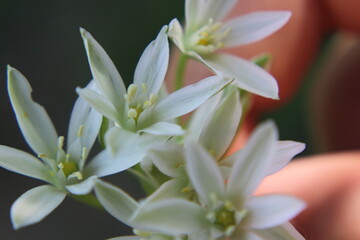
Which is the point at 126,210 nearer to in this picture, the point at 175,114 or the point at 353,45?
the point at 175,114

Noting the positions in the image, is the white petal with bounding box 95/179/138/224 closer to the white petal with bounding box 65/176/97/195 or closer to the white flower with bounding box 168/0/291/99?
the white petal with bounding box 65/176/97/195

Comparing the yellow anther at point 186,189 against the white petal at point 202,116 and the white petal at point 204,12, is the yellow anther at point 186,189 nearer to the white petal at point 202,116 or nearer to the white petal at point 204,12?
the white petal at point 202,116

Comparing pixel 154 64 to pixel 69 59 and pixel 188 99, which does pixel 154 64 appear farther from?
pixel 69 59

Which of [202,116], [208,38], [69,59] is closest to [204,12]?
[208,38]

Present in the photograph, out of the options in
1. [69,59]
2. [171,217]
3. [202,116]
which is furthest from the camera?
[69,59]

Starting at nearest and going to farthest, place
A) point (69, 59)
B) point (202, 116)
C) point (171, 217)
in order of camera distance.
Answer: point (171, 217) → point (202, 116) → point (69, 59)
